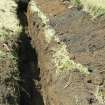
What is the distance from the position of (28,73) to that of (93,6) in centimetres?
226

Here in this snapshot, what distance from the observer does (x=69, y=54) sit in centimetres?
710

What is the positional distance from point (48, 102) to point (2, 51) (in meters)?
1.67

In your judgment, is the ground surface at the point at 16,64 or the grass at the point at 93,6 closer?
the ground surface at the point at 16,64

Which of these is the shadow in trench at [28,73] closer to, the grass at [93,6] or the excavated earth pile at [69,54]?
the excavated earth pile at [69,54]

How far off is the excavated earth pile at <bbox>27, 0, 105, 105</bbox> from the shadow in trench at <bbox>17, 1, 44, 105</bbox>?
0.18 metres

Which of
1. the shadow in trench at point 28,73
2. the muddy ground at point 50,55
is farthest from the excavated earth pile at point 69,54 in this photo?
the shadow in trench at point 28,73

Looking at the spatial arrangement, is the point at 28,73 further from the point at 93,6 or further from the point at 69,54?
the point at 93,6

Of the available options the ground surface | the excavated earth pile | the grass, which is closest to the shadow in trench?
the ground surface

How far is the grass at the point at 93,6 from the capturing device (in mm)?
8436

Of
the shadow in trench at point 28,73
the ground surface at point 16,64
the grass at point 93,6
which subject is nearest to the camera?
the ground surface at point 16,64

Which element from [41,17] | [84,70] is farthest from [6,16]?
[84,70]

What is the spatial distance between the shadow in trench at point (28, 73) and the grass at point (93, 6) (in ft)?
5.57

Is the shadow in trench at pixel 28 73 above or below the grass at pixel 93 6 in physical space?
below

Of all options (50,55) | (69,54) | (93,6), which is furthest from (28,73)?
(93,6)
